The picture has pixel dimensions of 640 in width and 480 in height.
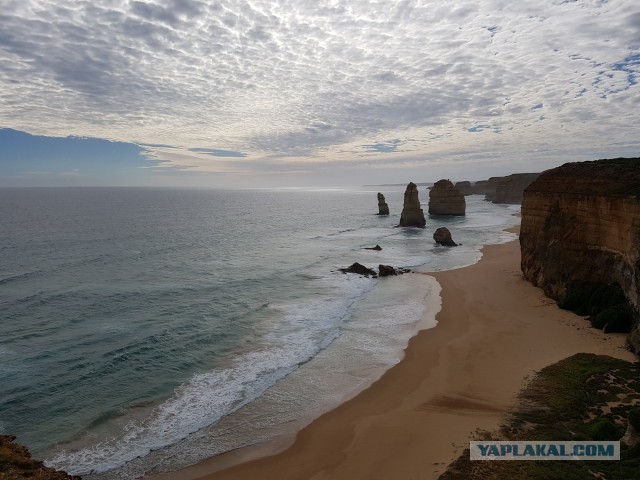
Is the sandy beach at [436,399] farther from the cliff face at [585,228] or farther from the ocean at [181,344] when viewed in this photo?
the cliff face at [585,228]

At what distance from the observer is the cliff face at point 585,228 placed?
867 inches

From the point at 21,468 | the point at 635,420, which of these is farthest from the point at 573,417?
the point at 21,468

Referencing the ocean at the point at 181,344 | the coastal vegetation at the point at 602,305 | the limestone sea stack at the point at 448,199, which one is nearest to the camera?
the ocean at the point at 181,344

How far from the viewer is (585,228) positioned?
2644 cm

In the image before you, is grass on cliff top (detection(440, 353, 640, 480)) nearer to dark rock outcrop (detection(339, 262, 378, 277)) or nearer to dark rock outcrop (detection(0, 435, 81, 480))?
dark rock outcrop (detection(0, 435, 81, 480))

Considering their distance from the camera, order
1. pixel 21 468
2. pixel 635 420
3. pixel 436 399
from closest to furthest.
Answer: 1. pixel 21 468
2. pixel 635 420
3. pixel 436 399

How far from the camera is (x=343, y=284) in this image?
127 feet

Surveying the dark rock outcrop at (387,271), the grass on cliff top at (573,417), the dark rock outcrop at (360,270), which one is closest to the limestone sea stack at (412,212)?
the dark rock outcrop at (387,271)

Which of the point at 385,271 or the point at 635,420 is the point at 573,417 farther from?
the point at 385,271

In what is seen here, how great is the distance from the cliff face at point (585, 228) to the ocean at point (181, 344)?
336 inches

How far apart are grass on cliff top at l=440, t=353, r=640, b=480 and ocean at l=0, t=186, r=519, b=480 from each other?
675 cm

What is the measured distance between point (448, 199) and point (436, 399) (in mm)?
88757

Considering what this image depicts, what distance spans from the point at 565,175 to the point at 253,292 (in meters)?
25.4

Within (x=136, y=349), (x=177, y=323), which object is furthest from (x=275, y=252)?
(x=136, y=349)
